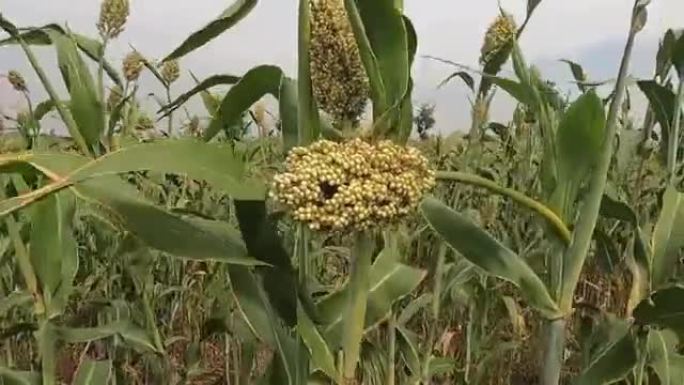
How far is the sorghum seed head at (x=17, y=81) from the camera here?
114 inches

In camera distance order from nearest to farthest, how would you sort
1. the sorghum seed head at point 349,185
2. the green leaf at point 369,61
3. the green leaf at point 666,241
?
the sorghum seed head at point 349,185 < the green leaf at point 369,61 < the green leaf at point 666,241

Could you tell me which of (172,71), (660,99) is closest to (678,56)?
(660,99)

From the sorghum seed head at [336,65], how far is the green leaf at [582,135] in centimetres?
43

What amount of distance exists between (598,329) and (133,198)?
1232 millimetres

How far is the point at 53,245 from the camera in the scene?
145 centimetres

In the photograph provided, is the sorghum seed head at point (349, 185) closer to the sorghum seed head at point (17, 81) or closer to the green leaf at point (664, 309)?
the green leaf at point (664, 309)

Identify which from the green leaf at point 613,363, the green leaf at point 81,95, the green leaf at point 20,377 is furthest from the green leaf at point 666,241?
the green leaf at point 20,377

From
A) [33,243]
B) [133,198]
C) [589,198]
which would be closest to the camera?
[133,198]

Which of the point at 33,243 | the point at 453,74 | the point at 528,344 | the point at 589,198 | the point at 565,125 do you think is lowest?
the point at 528,344

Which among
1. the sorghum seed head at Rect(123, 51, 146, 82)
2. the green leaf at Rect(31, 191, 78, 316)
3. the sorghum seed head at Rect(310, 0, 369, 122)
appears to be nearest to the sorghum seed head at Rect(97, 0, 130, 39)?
the sorghum seed head at Rect(123, 51, 146, 82)

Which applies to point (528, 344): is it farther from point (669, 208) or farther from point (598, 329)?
point (669, 208)

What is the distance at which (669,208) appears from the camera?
155 cm

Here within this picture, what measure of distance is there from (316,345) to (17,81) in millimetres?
2131

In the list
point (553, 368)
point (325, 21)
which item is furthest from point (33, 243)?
point (553, 368)
